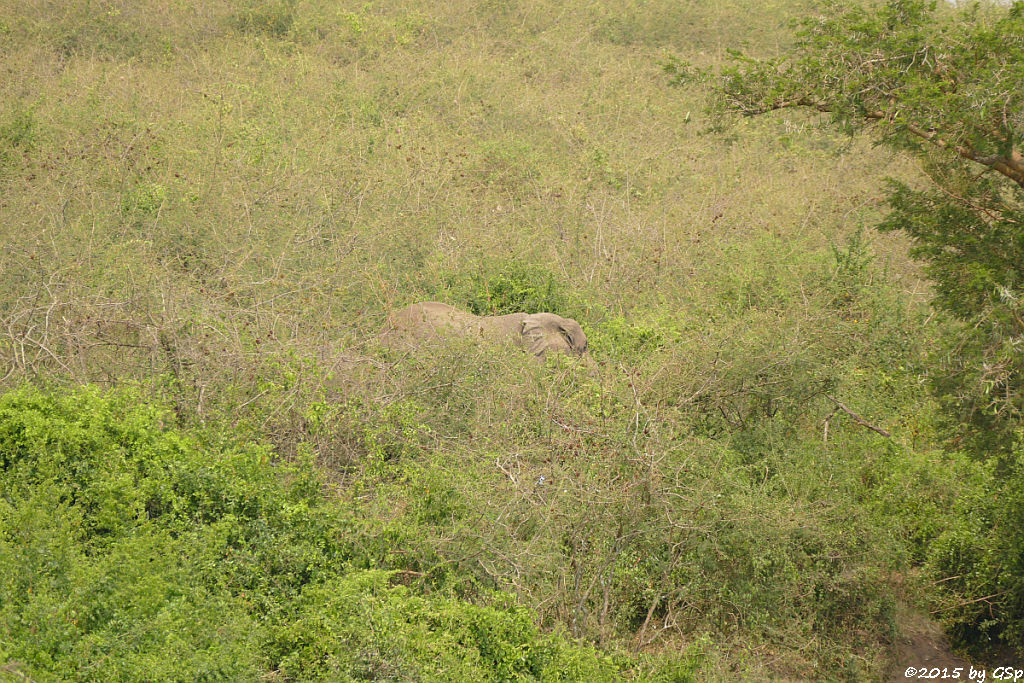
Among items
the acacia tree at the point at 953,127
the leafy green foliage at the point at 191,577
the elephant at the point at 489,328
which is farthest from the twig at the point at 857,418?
the leafy green foliage at the point at 191,577

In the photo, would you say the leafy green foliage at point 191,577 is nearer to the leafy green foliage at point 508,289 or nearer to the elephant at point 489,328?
the elephant at point 489,328

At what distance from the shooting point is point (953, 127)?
464 centimetres

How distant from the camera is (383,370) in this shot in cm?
613

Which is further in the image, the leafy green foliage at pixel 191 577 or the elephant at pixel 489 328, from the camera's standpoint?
the elephant at pixel 489 328

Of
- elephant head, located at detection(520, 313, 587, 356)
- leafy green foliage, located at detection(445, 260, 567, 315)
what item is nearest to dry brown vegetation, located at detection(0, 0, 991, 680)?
leafy green foliage, located at detection(445, 260, 567, 315)

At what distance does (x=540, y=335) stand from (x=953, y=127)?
345 centimetres

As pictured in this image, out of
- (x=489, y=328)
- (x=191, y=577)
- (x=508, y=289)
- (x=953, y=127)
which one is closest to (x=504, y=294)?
(x=508, y=289)

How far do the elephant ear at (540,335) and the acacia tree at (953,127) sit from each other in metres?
2.41

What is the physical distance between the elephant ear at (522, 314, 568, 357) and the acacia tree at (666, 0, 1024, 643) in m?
2.41

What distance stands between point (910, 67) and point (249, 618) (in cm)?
421

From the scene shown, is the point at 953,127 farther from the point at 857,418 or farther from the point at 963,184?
the point at 857,418

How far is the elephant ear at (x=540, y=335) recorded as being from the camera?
715cm

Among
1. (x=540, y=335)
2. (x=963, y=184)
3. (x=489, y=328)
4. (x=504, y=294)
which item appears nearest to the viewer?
(x=963, y=184)

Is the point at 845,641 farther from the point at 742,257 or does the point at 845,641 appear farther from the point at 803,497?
the point at 742,257
